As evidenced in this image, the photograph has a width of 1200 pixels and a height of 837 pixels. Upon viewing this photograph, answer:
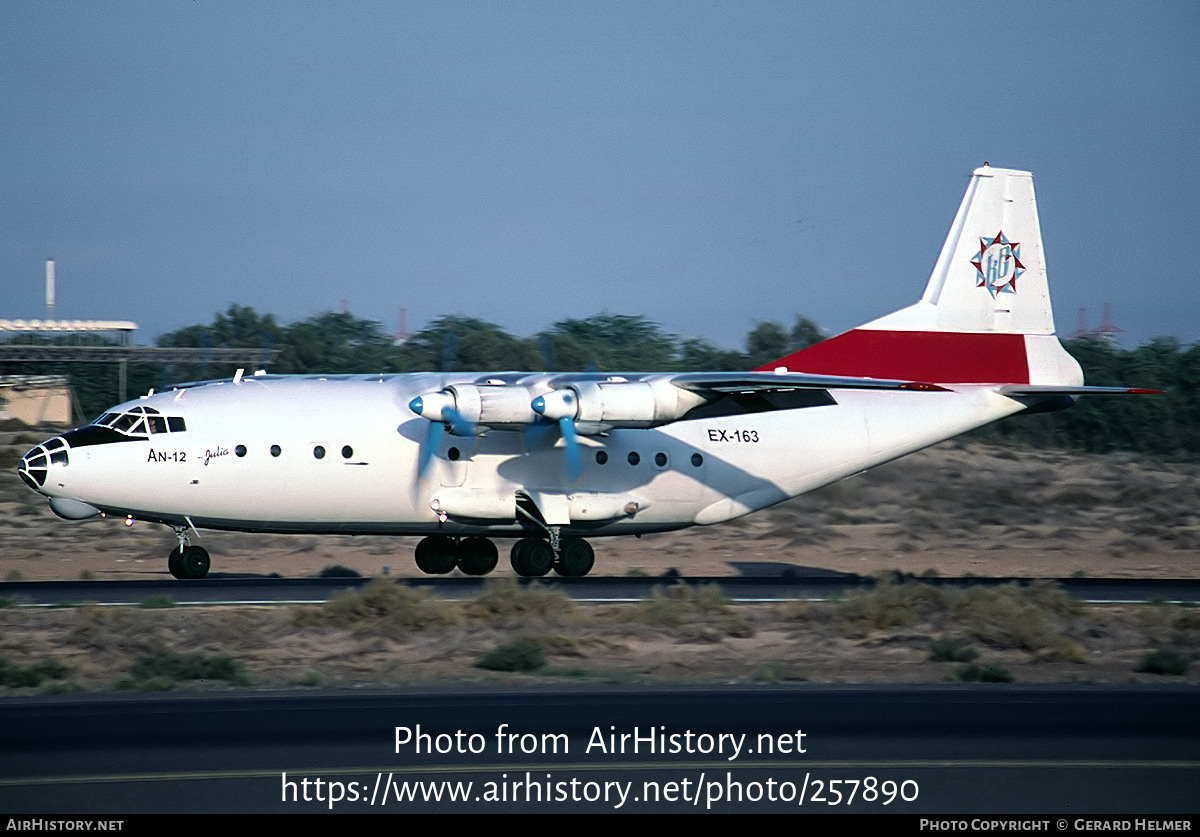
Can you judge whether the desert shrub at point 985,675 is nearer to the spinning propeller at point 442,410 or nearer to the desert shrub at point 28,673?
the desert shrub at point 28,673

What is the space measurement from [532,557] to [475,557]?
1548mm

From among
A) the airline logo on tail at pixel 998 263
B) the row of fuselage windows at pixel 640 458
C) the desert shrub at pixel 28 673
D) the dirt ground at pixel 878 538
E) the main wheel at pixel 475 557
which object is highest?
the airline logo on tail at pixel 998 263

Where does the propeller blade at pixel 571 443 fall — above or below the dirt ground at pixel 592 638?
above

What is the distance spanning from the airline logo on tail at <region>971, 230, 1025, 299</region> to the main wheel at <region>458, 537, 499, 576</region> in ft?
35.1

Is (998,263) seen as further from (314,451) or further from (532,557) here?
(314,451)

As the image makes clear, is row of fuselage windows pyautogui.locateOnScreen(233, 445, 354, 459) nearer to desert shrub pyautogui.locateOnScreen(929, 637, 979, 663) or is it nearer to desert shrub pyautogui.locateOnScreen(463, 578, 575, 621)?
desert shrub pyautogui.locateOnScreen(463, 578, 575, 621)

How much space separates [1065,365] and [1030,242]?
2.48 metres

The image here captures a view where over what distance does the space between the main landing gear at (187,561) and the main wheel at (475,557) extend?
4.46 meters

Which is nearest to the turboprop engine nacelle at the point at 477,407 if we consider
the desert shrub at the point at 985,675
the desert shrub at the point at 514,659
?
the desert shrub at the point at 514,659

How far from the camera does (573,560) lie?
2267 centimetres

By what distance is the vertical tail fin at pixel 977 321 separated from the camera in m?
25.2

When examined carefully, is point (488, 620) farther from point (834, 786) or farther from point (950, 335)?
point (950, 335)

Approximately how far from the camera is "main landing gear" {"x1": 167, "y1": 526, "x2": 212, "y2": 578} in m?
21.3

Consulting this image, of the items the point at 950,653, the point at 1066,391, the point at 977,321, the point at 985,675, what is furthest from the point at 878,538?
the point at 985,675
